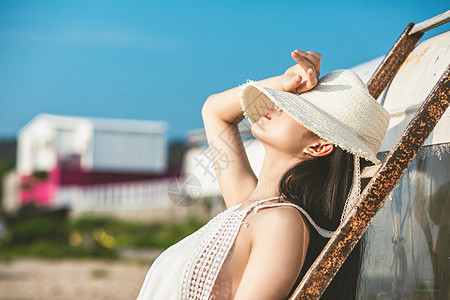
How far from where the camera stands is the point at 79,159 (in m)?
28.5

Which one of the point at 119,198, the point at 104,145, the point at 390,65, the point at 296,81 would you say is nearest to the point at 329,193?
the point at 296,81

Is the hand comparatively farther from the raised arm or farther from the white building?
the white building

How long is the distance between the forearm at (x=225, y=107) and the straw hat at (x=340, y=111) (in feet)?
0.88

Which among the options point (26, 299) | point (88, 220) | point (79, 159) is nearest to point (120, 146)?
point (79, 159)

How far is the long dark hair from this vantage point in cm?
163

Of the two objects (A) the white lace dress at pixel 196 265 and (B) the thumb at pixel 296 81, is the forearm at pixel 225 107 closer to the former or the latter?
(B) the thumb at pixel 296 81

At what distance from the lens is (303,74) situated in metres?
1.70

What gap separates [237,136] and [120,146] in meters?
26.8

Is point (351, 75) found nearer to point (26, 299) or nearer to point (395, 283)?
point (395, 283)

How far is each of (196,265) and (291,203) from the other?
0.32 m

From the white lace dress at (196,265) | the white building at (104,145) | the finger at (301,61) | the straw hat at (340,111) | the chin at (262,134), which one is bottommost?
the white building at (104,145)

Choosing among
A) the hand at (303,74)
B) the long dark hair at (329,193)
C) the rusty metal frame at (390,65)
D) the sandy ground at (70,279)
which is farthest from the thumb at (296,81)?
the sandy ground at (70,279)

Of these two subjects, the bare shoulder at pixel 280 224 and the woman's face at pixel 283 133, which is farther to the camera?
the woman's face at pixel 283 133

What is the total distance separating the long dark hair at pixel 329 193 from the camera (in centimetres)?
163
